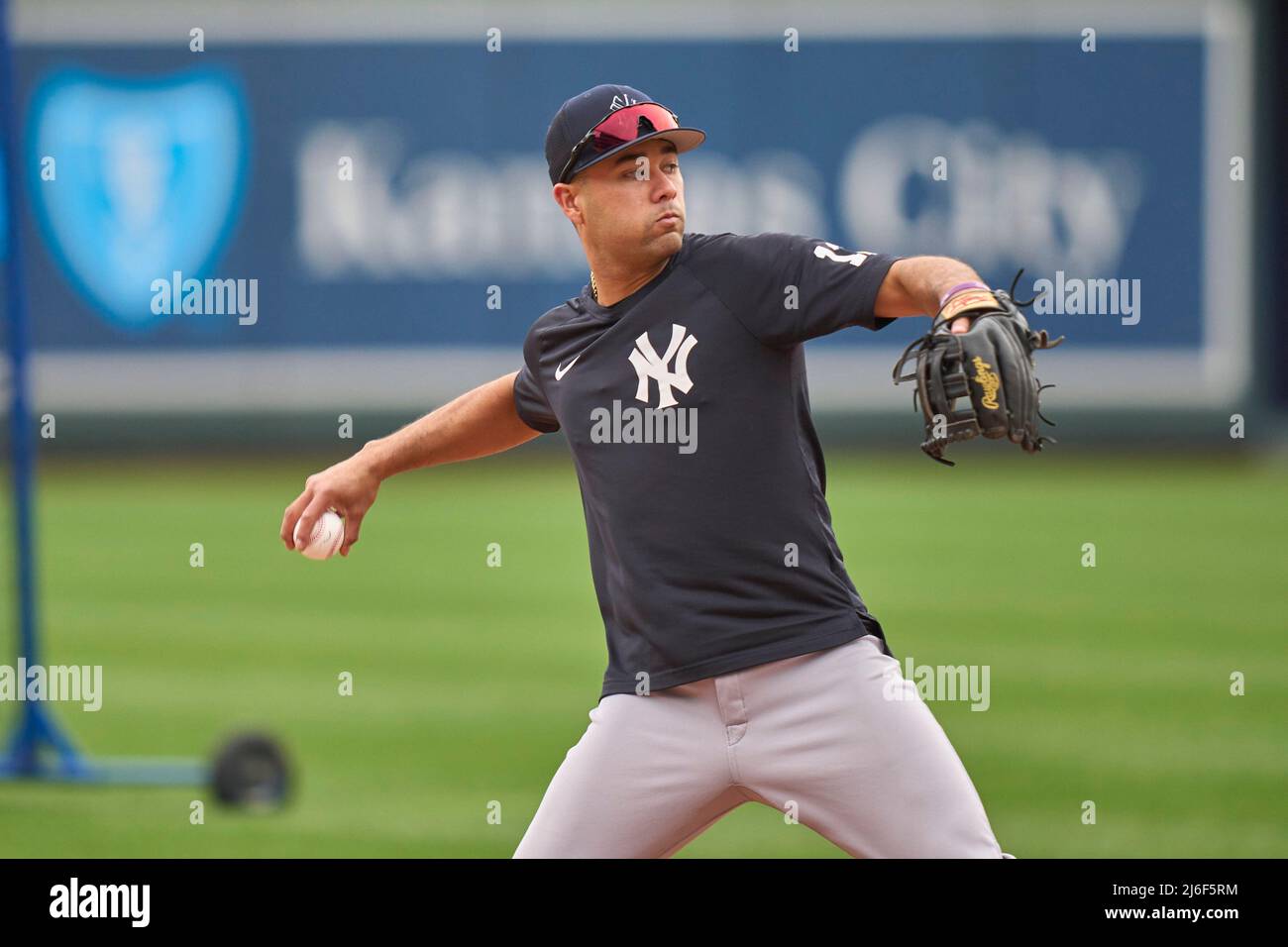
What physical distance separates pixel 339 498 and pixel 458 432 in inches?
16.3

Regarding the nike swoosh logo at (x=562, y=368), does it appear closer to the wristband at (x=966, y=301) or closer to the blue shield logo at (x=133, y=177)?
the wristband at (x=966, y=301)

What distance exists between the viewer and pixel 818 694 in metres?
4.81

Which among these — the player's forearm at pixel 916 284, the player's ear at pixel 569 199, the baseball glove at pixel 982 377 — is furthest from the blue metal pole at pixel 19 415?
the baseball glove at pixel 982 377

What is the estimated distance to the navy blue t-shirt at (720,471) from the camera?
484cm

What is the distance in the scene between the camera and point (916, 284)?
461 centimetres

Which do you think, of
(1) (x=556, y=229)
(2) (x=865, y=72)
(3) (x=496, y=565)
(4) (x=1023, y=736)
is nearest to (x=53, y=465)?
(1) (x=556, y=229)

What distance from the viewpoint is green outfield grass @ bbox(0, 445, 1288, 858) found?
9109 mm

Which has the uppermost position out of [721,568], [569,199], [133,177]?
[133,177]

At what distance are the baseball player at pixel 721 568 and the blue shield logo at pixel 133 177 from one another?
2154cm

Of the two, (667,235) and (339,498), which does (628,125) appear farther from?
(339,498)

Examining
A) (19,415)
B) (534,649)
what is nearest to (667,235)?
(19,415)

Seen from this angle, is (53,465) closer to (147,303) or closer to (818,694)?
(147,303)

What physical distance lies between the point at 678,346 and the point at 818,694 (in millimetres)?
963

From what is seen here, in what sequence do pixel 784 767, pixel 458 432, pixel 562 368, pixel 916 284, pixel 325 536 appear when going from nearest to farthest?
1. pixel 916 284
2. pixel 784 767
3. pixel 562 368
4. pixel 325 536
5. pixel 458 432
